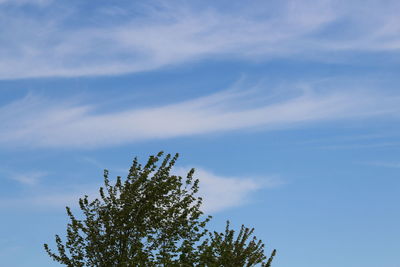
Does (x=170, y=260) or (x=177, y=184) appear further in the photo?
(x=177, y=184)

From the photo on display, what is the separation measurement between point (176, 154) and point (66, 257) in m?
7.19

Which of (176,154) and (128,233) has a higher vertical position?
(176,154)

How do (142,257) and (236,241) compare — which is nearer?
(142,257)

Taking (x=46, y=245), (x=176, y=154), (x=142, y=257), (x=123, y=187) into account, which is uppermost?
(x=176, y=154)

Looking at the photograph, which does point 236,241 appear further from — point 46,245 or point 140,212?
point 46,245

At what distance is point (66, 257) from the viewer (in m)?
29.2

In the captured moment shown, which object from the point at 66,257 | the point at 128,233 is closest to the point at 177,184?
the point at 128,233

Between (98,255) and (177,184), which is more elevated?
(177,184)

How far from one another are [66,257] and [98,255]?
2.04 m

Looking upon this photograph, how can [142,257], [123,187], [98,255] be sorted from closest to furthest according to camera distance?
[142,257], [98,255], [123,187]

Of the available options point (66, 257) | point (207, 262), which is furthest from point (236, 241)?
point (66, 257)

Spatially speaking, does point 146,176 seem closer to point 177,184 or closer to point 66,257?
point 177,184

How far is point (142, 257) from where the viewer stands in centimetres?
2634

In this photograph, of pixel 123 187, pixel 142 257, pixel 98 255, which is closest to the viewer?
pixel 142 257
